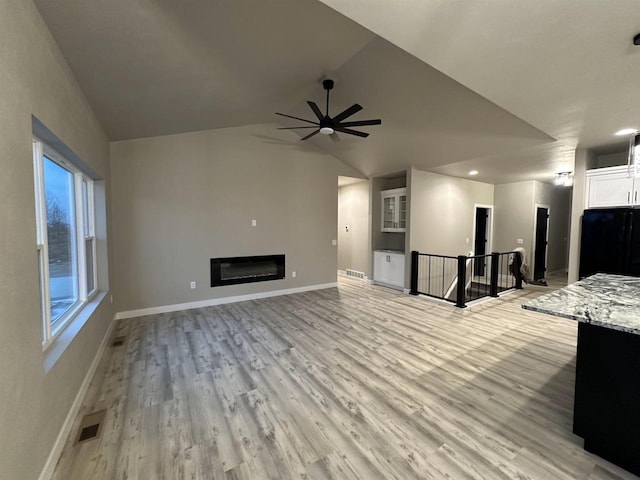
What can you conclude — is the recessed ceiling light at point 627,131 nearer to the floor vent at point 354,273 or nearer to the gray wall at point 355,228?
the gray wall at point 355,228

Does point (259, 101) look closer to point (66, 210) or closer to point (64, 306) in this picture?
point (66, 210)

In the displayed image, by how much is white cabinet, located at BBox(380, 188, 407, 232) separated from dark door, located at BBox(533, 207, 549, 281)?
3959mm

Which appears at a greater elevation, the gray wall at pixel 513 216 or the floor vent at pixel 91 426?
the gray wall at pixel 513 216

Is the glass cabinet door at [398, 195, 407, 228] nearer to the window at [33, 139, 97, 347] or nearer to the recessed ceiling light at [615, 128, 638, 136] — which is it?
the recessed ceiling light at [615, 128, 638, 136]

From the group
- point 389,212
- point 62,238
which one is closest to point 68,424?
point 62,238

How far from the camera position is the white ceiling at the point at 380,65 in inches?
70.1

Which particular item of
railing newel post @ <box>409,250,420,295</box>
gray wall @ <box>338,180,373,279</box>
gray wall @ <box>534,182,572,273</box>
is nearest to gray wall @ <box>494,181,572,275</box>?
gray wall @ <box>534,182,572,273</box>

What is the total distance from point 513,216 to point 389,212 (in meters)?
3.75

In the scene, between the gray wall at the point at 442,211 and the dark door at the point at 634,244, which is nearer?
the dark door at the point at 634,244

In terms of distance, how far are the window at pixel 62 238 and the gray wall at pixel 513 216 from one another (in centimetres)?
916

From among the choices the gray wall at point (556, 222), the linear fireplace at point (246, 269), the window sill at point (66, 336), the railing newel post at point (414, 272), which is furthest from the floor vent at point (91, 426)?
the gray wall at point (556, 222)

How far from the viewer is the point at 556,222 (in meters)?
8.08

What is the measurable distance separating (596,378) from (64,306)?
4.21 meters

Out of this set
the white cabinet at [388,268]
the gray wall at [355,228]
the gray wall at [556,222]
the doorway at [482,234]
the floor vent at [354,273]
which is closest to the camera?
the white cabinet at [388,268]
